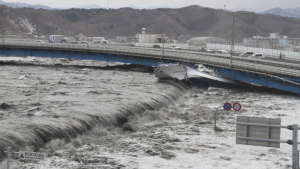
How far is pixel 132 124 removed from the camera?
48125mm

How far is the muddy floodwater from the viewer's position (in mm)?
35094

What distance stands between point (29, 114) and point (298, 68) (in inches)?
2062

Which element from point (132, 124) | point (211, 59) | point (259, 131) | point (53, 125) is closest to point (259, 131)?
point (259, 131)

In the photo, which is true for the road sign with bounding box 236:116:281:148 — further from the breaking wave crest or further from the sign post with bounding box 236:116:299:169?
the breaking wave crest

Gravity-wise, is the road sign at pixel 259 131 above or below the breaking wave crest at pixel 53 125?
above

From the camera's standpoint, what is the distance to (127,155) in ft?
119

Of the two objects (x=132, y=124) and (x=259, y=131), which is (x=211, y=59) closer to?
(x=132, y=124)

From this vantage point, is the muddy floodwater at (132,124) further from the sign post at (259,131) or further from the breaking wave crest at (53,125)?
the sign post at (259,131)

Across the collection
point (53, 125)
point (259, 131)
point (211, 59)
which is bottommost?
point (53, 125)

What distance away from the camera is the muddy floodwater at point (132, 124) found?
35.1 m

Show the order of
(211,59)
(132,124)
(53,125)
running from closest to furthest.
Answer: (53,125)
(132,124)
(211,59)

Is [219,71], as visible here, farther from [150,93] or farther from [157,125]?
[157,125]

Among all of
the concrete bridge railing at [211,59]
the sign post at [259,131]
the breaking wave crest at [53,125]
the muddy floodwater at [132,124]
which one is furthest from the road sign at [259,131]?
the concrete bridge railing at [211,59]

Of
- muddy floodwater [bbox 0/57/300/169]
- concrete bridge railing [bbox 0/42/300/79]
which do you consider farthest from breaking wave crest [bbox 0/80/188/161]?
concrete bridge railing [bbox 0/42/300/79]
